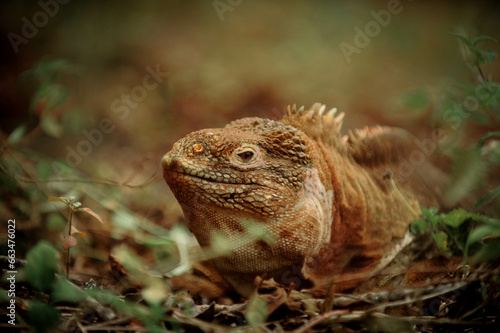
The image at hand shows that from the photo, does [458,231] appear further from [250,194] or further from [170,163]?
[170,163]

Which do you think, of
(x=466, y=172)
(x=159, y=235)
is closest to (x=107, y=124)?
(x=159, y=235)

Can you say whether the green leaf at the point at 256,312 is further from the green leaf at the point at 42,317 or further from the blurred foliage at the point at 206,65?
the blurred foliage at the point at 206,65

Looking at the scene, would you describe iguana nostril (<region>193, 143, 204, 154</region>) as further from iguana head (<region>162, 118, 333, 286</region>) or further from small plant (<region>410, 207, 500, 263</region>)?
small plant (<region>410, 207, 500, 263</region>)

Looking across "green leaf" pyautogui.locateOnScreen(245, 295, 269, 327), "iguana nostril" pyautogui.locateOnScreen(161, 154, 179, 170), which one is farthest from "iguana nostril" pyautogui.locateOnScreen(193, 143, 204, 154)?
"green leaf" pyautogui.locateOnScreen(245, 295, 269, 327)

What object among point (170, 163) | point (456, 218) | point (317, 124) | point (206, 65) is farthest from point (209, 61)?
point (456, 218)

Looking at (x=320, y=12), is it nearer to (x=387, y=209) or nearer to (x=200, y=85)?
(x=200, y=85)

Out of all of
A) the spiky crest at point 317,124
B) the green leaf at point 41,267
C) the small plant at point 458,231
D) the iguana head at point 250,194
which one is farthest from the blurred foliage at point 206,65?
the small plant at point 458,231
